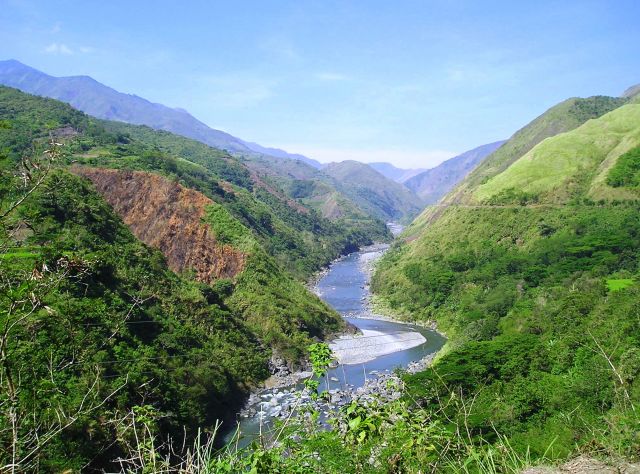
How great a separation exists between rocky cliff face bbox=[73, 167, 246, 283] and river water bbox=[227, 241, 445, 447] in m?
14.3

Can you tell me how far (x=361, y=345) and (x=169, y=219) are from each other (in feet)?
71.0

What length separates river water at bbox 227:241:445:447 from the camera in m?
27.2

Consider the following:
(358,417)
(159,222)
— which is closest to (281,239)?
(159,222)

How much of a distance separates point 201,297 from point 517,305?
23944 millimetres

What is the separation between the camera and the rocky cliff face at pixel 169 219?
45219mm

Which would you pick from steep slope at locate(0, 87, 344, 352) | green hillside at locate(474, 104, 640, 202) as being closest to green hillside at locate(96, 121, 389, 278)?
steep slope at locate(0, 87, 344, 352)

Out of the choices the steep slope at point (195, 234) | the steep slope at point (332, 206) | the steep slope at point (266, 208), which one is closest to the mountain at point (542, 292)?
the steep slope at point (195, 234)

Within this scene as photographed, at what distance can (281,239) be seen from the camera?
79625 millimetres

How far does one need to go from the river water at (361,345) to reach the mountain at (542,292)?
8.48 feet

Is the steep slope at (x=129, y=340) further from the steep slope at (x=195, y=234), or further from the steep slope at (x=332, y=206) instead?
the steep slope at (x=332, y=206)

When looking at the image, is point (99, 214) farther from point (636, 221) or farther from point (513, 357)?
point (636, 221)

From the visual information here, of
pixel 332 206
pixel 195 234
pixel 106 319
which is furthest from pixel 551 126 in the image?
pixel 106 319

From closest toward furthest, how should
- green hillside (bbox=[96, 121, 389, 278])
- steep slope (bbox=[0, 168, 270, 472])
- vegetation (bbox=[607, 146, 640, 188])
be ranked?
steep slope (bbox=[0, 168, 270, 472])
vegetation (bbox=[607, 146, 640, 188])
green hillside (bbox=[96, 121, 389, 278])

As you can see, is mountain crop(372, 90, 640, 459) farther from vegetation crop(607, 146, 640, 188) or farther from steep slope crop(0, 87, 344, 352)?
steep slope crop(0, 87, 344, 352)
